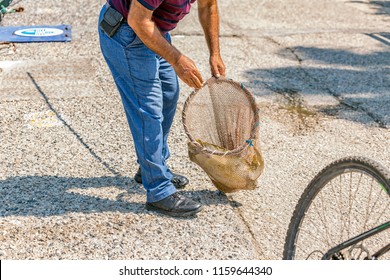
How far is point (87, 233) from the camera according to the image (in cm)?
376

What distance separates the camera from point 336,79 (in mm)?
6660

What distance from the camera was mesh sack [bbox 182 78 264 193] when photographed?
3980 millimetres

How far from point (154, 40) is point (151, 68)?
12.2 inches

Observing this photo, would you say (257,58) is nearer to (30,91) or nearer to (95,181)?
(30,91)

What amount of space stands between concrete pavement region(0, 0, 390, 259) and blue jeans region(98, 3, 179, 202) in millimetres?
266

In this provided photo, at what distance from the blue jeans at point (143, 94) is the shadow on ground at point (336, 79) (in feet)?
7.89

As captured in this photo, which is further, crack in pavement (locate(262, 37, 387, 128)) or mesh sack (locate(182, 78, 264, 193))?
crack in pavement (locate(262, 37, 387, 128))

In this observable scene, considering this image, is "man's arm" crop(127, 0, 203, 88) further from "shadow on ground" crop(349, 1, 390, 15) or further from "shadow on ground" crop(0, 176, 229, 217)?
"shadow on ground" crop(349, 1, 390, 15)

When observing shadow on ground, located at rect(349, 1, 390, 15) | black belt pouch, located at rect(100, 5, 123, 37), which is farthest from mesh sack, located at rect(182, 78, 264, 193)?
shadow on ground, located at rect(349, 1, 390, 15)

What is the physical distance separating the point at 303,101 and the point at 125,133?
180cm

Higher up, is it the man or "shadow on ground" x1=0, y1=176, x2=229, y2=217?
the man

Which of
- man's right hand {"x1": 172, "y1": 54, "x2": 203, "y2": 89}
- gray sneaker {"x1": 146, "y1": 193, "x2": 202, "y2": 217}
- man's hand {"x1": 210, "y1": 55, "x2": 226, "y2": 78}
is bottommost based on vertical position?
gray sneaker {"x1": 146, "y1": 193, "x2": 202, "y2": 217}

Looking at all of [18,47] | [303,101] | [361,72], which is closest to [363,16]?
[361,72]

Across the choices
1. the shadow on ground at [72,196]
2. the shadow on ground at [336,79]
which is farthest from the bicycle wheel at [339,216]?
the shadow on ground at [336,79]
